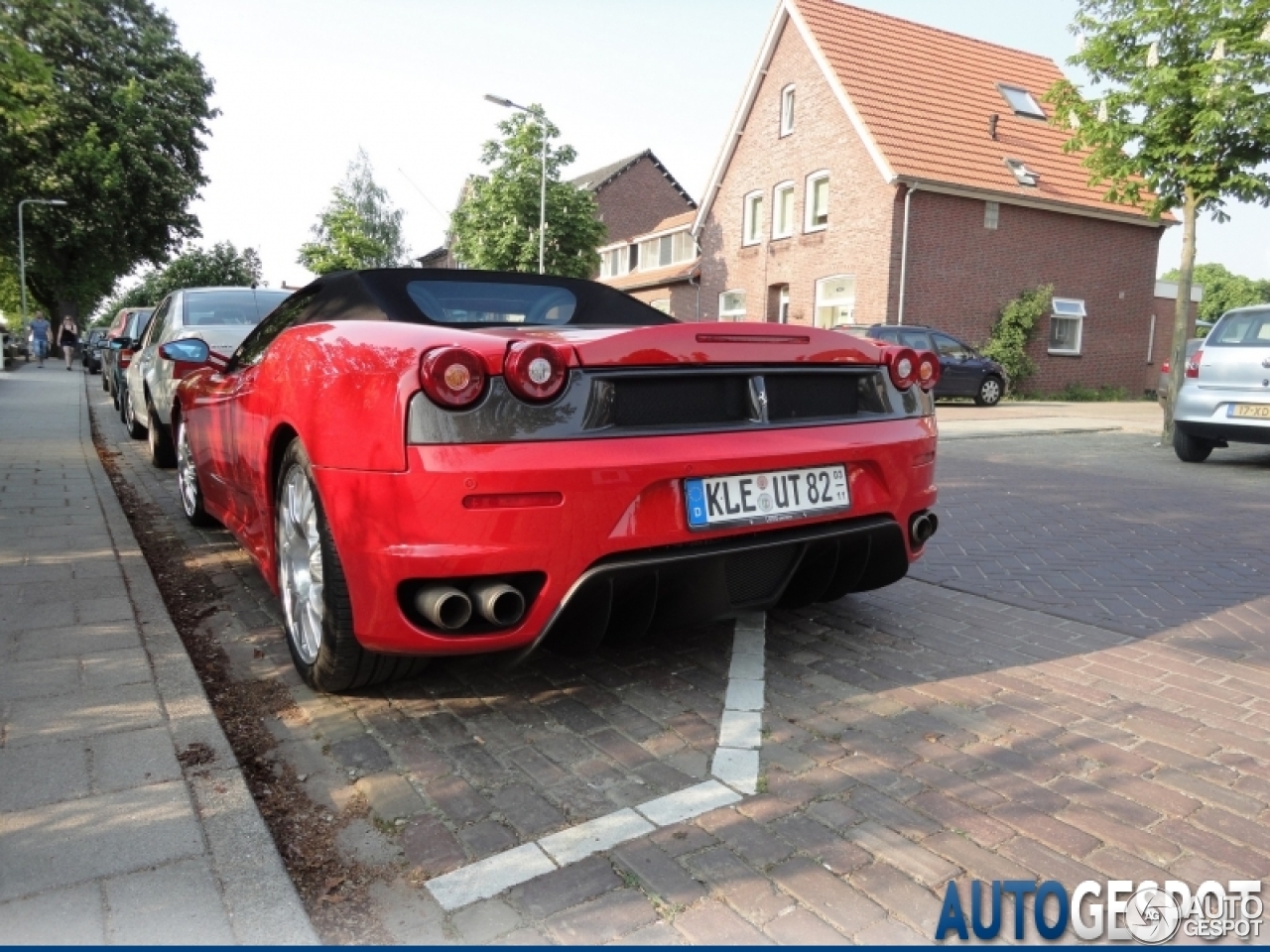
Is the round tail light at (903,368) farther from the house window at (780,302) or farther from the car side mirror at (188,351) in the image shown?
the house window at (780,302)

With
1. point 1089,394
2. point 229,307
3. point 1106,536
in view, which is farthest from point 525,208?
point 1106,536

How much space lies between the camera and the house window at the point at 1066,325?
25.4 m

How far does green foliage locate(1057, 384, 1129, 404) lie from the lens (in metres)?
25.2

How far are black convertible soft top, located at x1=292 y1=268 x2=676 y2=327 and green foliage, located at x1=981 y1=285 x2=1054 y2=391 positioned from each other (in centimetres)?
2137

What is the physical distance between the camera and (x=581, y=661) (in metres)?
3.60

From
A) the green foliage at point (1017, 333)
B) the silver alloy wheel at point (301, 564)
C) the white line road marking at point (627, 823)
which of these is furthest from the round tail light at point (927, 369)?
the green foliage at point (1017, 333)

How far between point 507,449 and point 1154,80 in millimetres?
11682

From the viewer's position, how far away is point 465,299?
13.1 ft

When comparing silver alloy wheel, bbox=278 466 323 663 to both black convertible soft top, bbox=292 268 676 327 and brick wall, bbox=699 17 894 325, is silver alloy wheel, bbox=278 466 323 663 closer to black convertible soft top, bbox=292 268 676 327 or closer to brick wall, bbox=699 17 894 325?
black convertible soft top, bbox=292 268 676 327

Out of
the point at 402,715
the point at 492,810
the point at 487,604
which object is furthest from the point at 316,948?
the point at 402,715

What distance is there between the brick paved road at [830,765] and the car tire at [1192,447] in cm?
647

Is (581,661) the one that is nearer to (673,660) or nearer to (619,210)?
(673,660)

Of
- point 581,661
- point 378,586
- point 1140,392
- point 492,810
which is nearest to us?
point 492,810

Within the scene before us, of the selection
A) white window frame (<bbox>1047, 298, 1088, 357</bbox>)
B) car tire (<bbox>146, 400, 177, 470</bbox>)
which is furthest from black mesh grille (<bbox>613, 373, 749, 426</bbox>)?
white window frame (<bbox>1047, 298, 1088, 357</bbox>)
